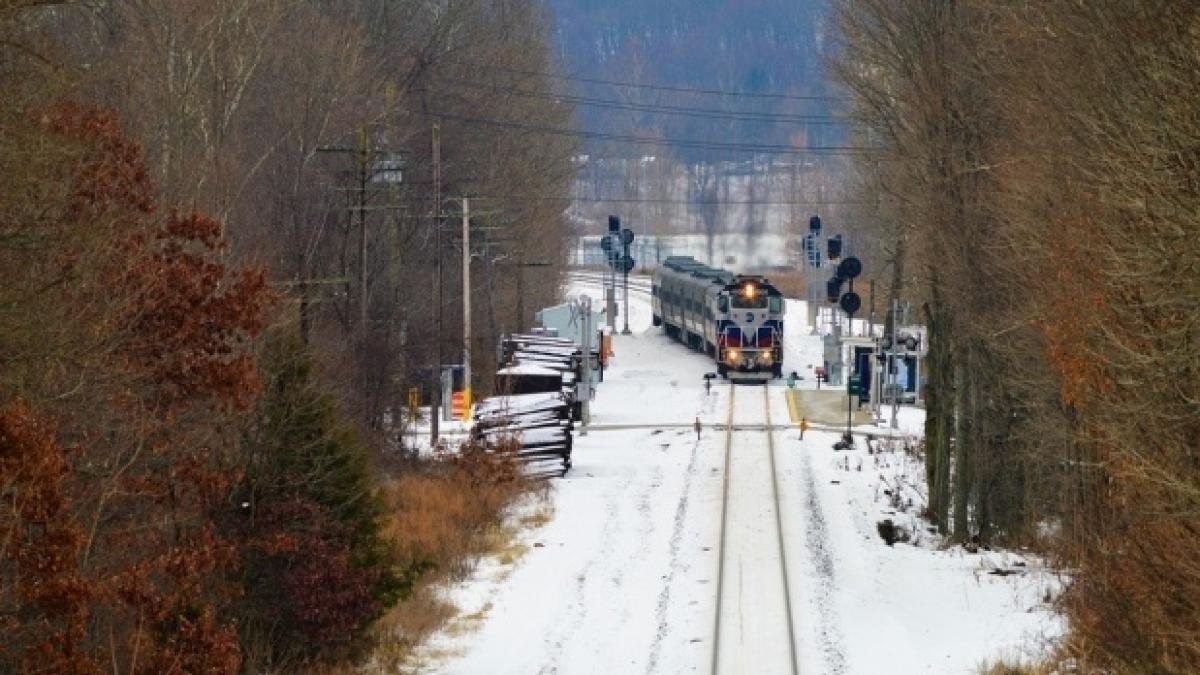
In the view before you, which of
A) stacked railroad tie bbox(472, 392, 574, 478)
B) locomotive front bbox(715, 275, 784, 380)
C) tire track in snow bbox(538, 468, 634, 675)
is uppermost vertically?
locomotive front bbox(715, 275, 784, 380)

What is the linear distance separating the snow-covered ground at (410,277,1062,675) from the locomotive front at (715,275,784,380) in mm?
16925

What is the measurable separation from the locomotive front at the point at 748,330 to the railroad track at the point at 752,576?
1675 centimetres

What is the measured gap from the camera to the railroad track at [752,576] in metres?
20.4

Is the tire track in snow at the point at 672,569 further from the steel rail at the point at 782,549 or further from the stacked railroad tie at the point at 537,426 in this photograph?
the stacked railroad tie at the point at 537,426

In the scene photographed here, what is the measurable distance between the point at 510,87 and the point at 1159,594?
5549 cm

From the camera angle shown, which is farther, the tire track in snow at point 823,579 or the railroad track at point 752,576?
the tire track in snow at point 823,579

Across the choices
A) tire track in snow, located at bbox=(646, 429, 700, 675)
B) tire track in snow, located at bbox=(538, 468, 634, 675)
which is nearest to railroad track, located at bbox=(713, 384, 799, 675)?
tire track in snow, located at bbox=(646, 429, 700, 675)

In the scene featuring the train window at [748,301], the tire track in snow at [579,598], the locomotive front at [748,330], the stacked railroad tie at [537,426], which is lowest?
the tire track in snow at [579,598]

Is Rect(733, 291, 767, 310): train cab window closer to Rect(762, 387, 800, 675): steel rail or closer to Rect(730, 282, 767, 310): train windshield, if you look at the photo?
Rect(730, 282, 767, 310): train windshield

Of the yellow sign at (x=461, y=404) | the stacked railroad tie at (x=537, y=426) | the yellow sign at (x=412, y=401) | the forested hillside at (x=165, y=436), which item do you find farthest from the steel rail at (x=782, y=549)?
the yellow sign at (x=412, y=401)

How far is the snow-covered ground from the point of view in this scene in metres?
20.6

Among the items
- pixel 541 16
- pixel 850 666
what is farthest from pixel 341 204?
pixel 541 16

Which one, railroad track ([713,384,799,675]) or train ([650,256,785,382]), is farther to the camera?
train ([650,256,785,382])

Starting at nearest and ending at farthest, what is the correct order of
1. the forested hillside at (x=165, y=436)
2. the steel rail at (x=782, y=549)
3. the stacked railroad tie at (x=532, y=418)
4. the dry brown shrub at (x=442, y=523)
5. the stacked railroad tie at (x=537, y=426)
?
the forested hillside at (x=165, y=436) < the steel rail at (x=782, y=549) < the dry brown shrub at (x=442, y=523) < the stacked railroad tie at (x=532, y=418) < the stacked railroad tie at (x=537, y=426)
